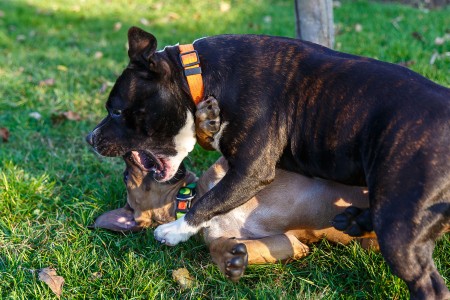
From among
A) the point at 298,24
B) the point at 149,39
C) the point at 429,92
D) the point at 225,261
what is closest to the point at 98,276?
the point at 225,261

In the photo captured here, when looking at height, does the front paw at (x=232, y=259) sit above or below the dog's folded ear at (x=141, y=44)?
below

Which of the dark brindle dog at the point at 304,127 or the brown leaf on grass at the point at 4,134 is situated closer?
the dark brindle dog at the point at 304,127

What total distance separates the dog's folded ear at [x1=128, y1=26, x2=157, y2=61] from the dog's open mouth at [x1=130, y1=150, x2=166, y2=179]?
71cm

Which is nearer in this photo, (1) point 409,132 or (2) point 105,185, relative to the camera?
(1) point 409,132

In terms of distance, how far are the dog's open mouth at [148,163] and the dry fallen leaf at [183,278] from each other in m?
0.76

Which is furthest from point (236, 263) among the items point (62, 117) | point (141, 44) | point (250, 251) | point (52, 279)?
point (62, 117)

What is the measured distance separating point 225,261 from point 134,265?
0.62 meters

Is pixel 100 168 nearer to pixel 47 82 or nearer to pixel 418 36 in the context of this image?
pixel 47 82

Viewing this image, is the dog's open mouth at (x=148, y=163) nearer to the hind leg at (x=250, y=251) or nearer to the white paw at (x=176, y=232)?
the white paw at (x=176, y=232)

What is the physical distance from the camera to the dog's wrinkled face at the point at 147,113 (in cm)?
368

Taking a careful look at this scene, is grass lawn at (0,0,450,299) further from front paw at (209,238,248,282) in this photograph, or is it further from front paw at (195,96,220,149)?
front paw at (195,96,220,149)

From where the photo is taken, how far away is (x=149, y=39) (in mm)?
3582

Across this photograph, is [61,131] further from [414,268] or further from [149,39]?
[414,268]

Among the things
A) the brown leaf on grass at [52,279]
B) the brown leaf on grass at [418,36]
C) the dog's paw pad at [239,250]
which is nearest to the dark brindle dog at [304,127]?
the dog's paw pad at [239,250]
